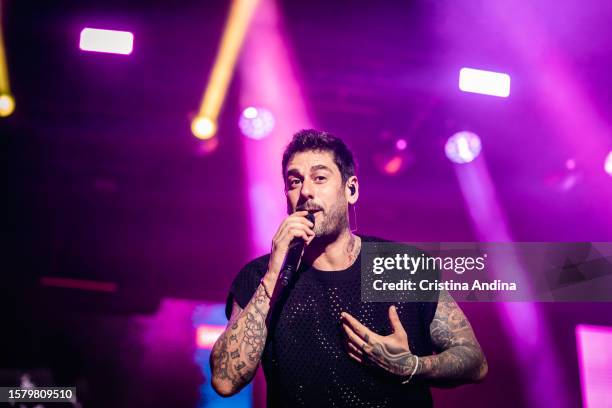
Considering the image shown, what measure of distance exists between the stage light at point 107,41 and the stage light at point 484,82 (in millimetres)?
2973

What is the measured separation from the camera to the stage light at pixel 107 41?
13.4 ft

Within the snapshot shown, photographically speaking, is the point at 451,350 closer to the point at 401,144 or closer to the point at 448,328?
the point at 448,328

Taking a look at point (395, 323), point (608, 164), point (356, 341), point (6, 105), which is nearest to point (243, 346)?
point (356, 341)

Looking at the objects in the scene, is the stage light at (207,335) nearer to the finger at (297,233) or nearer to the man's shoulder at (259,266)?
the man's shoulder at (259,266)

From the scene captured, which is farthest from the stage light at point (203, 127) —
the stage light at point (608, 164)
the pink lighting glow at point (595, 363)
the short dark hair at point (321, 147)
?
the pink lighting glow at point (595, 363)

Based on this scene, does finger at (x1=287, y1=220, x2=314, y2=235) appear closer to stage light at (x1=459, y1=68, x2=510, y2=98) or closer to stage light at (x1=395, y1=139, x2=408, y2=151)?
stage light at (x1=459, y1=68, x2=510, y2=98)

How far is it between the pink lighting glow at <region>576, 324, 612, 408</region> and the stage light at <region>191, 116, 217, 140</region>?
4508mm

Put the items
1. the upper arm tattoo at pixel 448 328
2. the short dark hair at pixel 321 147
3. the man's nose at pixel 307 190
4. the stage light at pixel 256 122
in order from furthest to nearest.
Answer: the stage light at pixel 256 122, the short dark hair at pixel 321 147, the man's nose at pixel 307 190, the upper arm tattoo at pixel 448 328

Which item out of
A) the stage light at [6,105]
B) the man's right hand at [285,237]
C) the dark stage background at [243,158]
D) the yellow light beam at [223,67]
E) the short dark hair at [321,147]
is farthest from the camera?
the stage light at [6,105]

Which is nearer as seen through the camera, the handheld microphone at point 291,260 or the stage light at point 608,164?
the handheld microphone at point 291,260

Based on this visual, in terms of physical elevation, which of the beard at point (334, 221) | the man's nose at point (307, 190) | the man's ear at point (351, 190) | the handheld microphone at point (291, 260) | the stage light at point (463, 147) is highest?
the stage light at point (463, 147)

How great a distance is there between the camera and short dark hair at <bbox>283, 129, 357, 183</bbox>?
229 cm

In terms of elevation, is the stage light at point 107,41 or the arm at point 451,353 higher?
the stage light at point 107,41

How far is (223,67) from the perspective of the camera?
427 cm
